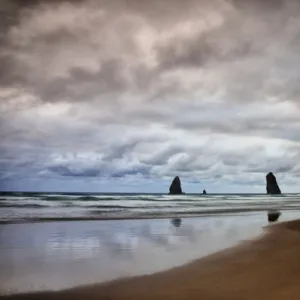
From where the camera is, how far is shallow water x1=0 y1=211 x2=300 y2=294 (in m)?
2.25

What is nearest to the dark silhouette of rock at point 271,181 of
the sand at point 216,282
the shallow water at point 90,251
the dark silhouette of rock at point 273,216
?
the dark silhouette of rock at point 273,216

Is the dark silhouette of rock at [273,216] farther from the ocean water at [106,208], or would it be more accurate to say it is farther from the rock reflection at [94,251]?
the rock reflection at [94,251]

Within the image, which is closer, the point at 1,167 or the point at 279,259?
the point at 279,259

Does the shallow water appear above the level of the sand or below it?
above

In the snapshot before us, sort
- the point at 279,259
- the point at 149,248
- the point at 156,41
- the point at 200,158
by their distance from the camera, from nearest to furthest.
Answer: the point at 279,259 → the point at 149,248 → the point at 156,41 → the point at 200,158

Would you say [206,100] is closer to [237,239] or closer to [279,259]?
[237,239]

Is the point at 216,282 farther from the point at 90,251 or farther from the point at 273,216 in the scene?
the point at 273,216

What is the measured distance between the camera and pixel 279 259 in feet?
8.86

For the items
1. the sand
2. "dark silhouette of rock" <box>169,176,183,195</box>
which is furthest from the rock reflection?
"dark silhouette of rock" <box>169,176,183,195</box>

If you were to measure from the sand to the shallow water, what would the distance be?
0.47 ft

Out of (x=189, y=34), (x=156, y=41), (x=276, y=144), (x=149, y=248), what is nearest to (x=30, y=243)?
(x=149, y=248)

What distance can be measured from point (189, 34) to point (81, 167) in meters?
1.91

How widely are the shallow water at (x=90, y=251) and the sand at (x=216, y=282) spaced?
5.6 inches

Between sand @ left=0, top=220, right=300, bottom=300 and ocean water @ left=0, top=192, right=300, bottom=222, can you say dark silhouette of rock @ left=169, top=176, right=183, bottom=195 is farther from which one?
sand @ left=0, top=220, right=300, bottom=300
